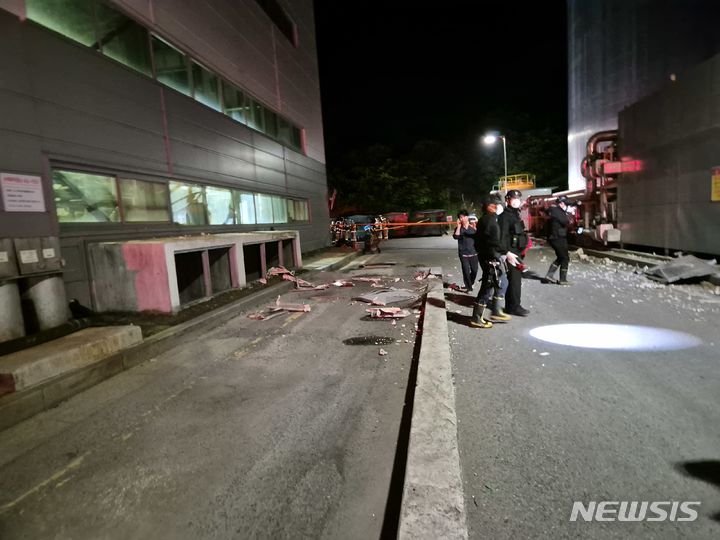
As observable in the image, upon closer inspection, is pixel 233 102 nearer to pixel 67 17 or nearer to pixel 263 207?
pixel 263 207

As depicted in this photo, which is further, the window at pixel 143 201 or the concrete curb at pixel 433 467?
the window at pixel 143 201

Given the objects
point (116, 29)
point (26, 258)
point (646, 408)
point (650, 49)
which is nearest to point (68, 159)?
point (26, 258)

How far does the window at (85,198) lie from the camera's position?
7023 mm

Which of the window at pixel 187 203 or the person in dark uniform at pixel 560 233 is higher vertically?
the window at pixel 187 203

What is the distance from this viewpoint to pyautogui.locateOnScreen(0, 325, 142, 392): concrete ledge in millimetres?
3918

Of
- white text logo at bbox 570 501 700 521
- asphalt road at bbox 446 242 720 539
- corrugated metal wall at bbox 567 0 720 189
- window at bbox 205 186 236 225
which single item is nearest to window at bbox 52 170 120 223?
window at bbox 205 186 236 225

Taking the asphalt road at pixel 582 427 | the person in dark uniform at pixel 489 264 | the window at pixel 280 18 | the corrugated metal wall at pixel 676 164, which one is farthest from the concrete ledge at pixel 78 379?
the window at pixel 280 18

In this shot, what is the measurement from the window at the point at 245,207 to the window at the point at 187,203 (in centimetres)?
222

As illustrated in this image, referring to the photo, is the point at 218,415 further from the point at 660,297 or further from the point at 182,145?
the point at 182,145

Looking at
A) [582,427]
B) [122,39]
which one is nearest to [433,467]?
[582,427]

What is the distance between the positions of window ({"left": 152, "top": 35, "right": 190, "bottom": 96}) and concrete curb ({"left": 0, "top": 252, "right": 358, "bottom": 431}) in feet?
22.5

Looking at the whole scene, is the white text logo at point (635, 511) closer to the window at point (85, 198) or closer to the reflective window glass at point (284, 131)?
the window at point (85, 198)

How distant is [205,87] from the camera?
12242 mm

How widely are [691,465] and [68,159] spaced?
913cm
